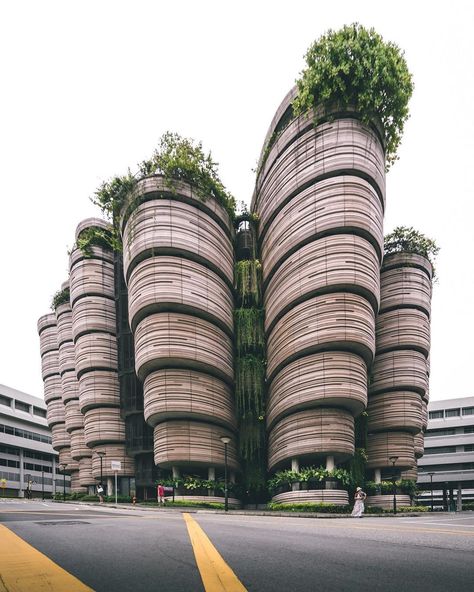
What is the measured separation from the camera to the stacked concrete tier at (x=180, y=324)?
1689 inches

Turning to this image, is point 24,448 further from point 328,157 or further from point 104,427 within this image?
point 328,157

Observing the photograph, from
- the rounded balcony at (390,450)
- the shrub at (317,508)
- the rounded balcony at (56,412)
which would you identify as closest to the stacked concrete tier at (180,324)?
the shrub at (317,508)

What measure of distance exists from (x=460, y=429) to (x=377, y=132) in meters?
60.5

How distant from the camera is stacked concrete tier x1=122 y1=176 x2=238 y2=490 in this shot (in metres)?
42.9

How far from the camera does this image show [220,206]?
4794 cm

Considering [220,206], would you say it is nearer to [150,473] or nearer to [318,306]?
[318,306]

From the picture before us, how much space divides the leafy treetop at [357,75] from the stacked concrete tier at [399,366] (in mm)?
16261

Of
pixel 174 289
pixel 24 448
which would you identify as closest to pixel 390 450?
pixel 174 289

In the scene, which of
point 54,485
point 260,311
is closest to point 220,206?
point 260,311

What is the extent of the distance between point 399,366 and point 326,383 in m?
13.6

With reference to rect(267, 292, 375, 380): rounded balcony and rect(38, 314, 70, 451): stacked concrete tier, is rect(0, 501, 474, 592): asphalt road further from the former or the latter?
rect(38, 314, 70, 451): stacked concrete tier

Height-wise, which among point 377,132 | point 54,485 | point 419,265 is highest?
point 377,132

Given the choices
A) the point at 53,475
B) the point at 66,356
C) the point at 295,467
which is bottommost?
the point at 53,475

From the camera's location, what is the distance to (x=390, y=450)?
160 feet
